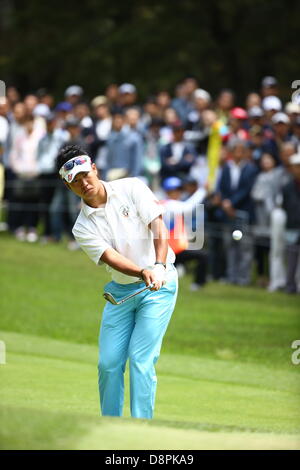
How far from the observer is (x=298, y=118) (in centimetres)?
1766

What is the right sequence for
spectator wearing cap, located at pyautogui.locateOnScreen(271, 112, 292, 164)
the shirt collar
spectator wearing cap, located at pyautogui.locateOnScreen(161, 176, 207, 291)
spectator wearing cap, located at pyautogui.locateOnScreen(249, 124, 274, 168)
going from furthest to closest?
spectator wearing cap, located at pyautogui.locateOnScreen(249, 124, 274, 168) → spectator wearing cap, located at pyautogui.locateOnScreen(271, 112, 292, 164) → spectator wearing cap, located at pyautogui.locateOnScreen(161, 176, 207, 291) → the shirt collar

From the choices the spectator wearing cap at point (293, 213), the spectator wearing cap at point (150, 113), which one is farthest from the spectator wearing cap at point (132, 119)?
the spectator wearing cap at point (293, 213)

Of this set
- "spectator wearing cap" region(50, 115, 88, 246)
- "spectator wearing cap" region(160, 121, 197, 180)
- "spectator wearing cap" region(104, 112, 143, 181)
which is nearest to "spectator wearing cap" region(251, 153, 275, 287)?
"spectator wearing cap" region(160, 121, 197, 180)

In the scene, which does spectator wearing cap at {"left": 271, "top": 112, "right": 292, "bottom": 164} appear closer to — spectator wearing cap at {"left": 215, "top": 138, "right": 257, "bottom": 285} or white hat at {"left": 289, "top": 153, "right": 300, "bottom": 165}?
spectator wearing cap at {"left": 215, "top": 138, "right": 257, "bottom": 285}

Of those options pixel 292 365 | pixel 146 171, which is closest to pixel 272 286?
pixel 146 171

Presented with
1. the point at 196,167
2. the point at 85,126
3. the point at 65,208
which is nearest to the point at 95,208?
the point at 196,167

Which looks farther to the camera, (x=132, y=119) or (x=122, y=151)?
(x=132, y=119)

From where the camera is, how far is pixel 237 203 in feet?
59.5

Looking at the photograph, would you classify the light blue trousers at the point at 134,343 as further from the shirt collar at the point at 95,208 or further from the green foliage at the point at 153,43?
the green foliage at the point at 153,43

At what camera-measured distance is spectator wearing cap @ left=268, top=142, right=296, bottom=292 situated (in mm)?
17125

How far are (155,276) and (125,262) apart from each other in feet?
0.85

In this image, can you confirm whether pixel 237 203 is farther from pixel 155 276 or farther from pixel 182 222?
pixel 155 276

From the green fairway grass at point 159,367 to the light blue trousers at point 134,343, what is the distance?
332 millimetres

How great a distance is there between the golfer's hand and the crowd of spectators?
8825 mm
